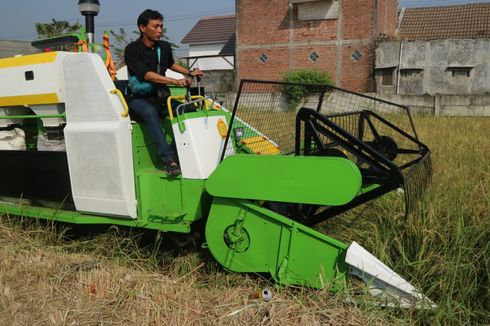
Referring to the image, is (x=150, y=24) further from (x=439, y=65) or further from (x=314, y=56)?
(x=314, y=56)

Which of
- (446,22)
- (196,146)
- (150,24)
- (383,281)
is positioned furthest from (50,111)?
(446,22)

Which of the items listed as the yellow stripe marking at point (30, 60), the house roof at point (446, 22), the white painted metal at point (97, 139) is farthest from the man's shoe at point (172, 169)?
the house roof at point (446, 22)

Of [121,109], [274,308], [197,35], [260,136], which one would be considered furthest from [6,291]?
[197,35]

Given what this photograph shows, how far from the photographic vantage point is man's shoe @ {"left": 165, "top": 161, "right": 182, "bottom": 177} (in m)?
3.64

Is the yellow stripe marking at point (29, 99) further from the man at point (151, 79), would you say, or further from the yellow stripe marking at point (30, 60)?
the man at point (151, 79)

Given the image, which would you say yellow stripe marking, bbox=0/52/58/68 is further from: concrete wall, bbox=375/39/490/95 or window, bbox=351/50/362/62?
window, bbox=351/50/362/62

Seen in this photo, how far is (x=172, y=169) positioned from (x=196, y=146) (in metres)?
0.26

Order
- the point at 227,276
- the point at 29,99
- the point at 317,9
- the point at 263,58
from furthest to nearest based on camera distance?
the point at 263,58, the point at 317,9, the point at 29,99, the point at 227,276

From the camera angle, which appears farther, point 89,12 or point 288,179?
point 89,12

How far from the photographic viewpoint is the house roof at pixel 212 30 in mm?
41812

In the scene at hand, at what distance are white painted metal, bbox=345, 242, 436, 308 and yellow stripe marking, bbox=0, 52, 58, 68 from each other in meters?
3.03

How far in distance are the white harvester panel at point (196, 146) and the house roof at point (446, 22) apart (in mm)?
24502

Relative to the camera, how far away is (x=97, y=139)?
3.81 metres

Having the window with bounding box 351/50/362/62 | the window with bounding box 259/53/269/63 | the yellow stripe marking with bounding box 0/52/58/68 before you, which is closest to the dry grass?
the yellow stripe marking with bounding box 0/52/58/68
